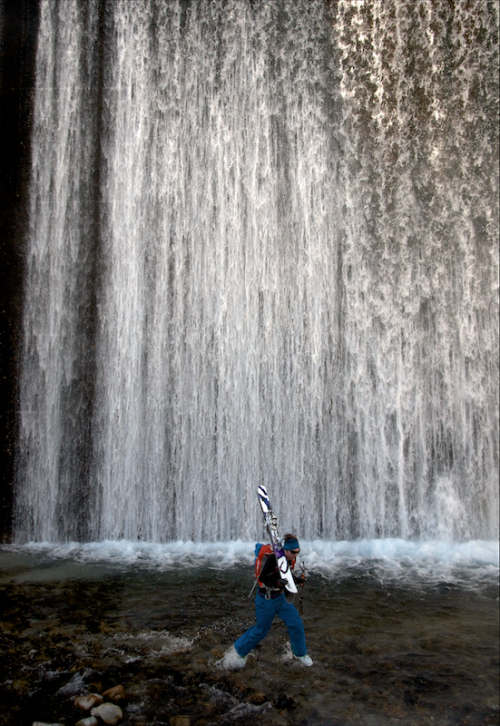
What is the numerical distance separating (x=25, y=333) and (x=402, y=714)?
29.9 ft

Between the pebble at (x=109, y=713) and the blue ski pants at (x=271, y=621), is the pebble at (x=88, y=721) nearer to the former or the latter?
the pebble at (x=109, y=713)

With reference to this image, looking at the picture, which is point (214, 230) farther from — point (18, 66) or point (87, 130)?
point (18, 66)

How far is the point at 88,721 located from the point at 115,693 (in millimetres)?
380

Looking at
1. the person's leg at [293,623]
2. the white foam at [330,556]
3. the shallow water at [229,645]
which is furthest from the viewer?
the white foam at [330,556]

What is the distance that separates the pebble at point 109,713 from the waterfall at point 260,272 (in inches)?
224

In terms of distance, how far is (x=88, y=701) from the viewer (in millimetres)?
4012

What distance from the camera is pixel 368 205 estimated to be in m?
11.1

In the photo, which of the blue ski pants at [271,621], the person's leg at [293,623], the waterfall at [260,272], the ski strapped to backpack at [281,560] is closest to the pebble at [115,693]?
the blue ski pants at [271,621]

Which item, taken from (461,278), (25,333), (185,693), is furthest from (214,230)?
(185,693)

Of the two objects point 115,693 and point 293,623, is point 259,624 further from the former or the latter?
point 115,693

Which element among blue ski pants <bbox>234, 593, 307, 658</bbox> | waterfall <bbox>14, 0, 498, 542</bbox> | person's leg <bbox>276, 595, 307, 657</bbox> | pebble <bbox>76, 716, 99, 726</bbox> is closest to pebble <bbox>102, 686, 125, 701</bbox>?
pebble <bbox>76, 716, 99, 726</bbox>

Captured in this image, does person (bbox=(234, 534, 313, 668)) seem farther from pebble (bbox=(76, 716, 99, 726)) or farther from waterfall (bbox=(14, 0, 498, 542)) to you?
waterfall (bbox=(14, 0, 498, 542))

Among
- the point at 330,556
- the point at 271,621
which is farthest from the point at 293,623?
the point at 330,556

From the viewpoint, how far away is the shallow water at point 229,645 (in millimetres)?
4066
